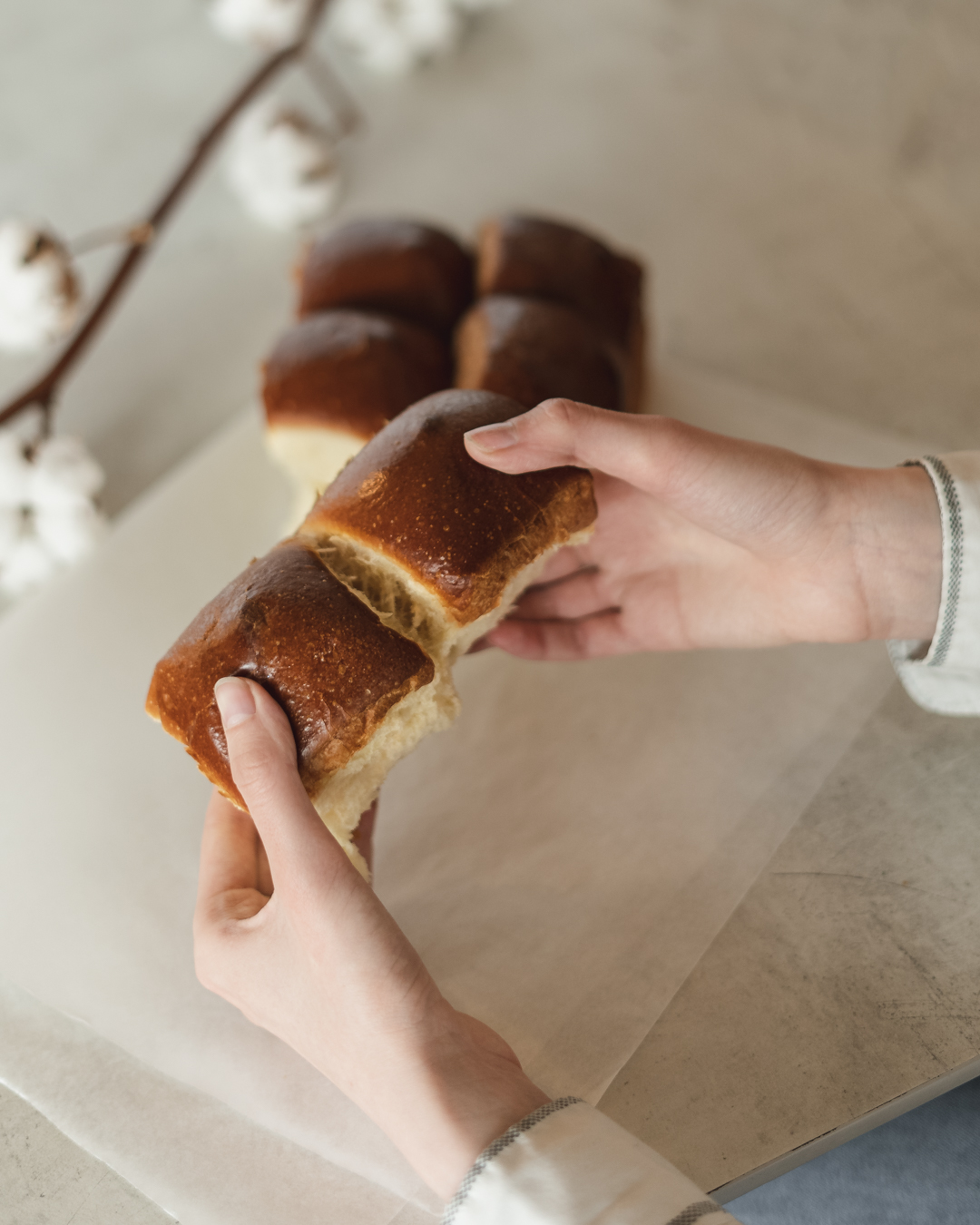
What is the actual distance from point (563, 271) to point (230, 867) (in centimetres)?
90

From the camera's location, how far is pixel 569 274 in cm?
143

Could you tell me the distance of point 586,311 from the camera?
1.43 m

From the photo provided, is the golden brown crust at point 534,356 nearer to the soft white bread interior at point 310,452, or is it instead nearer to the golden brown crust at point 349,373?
the golden brown crust at point 349,373

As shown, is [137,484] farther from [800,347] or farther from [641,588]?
[800,347]

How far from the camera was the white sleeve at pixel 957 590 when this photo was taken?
3.62 ft

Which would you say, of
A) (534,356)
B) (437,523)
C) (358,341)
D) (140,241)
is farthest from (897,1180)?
(140,241)

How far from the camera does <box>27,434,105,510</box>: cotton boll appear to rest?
1.39 m

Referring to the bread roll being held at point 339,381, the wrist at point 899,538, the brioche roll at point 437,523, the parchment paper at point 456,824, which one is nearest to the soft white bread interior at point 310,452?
the bread roll being held at point 339,381

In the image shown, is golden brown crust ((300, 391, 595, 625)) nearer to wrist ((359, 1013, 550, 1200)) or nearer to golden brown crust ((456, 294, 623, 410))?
golden brown crust ((456, 294, 623, 410))

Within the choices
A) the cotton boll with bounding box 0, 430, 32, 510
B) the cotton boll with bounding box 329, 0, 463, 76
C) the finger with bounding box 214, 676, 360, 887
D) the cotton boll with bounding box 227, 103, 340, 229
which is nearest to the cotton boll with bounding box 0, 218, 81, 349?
the cotton boll with bounding box 0, 430, 32, 510

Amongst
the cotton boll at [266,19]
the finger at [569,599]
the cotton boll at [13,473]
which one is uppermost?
the cotton boll at [266,19]

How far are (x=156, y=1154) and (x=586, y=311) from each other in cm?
113

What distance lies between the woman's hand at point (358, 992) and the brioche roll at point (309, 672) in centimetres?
3

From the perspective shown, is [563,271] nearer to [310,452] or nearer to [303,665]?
[310,452]
